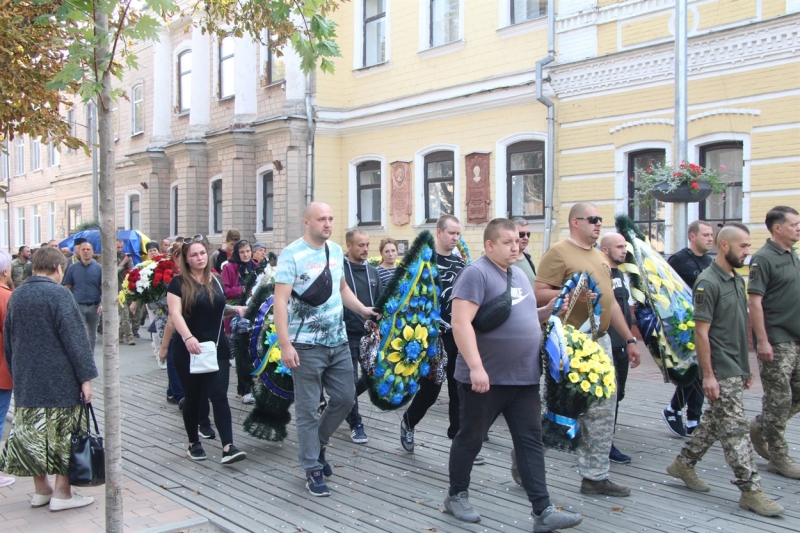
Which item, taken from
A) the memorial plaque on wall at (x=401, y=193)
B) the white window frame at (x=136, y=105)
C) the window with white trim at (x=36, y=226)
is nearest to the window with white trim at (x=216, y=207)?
the white window frame at (x=136, y=105)

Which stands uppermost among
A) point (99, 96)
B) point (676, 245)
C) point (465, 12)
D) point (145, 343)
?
point (465, 12)

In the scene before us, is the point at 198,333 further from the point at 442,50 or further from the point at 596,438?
the point at 442,50

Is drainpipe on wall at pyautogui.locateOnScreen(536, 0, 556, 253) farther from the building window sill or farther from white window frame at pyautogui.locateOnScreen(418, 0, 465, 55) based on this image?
white window frame at pyautogui.locateOnScreen(418, 0, 465, 55)

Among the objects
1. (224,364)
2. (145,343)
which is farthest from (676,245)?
(145,343)

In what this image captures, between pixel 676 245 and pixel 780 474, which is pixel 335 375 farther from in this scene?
pixel 676 245

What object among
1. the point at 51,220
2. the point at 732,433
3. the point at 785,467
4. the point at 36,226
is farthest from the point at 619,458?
Result: the point at 36,226

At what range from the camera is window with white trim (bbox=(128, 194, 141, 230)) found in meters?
30.3

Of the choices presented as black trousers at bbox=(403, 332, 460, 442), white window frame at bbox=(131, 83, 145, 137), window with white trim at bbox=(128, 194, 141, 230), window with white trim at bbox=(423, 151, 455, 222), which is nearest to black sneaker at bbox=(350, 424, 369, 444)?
black trousers at bbox=(403, 332, 460, 442)

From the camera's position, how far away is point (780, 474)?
6.38 m

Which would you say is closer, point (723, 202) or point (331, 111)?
point (723, 202)

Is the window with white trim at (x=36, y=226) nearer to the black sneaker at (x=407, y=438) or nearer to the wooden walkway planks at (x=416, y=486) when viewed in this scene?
the wooden walkway planks at (x=416, y=486)

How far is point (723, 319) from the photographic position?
5887 mm

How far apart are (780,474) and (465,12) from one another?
1334 centimetres

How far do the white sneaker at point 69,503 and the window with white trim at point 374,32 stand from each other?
15769 millimetres
